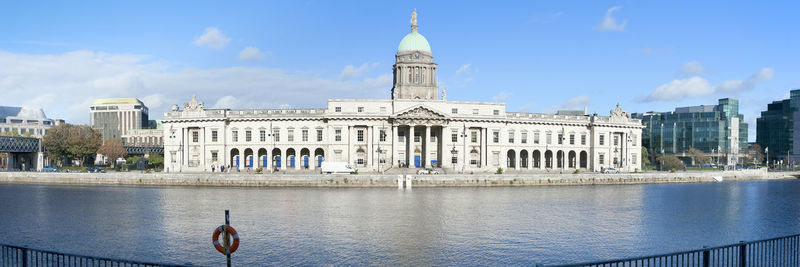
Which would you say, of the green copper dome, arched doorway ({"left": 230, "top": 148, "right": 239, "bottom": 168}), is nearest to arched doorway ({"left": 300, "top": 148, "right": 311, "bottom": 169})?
arched doorway ({"left": 230, "top": 148, "right": 239, "bottom": 168})

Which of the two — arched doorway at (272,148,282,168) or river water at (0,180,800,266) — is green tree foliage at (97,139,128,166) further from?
river water at (0,180,800,266)

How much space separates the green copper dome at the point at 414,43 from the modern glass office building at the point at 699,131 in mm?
78444

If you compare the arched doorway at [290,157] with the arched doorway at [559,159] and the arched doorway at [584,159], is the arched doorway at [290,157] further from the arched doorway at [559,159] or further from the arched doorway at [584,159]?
the arched doorway at [584,159]

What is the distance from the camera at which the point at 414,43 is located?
10600 cm

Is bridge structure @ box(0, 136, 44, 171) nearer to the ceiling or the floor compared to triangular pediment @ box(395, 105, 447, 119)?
nearer to the floor

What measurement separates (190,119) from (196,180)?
2652cm

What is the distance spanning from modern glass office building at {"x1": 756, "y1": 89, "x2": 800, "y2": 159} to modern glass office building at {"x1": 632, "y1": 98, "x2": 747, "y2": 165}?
7.24 meters

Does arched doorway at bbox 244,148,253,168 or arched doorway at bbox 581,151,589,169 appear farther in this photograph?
arched doorway at bbox 581,151,589,169

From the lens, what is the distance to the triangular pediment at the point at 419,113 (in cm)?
8838

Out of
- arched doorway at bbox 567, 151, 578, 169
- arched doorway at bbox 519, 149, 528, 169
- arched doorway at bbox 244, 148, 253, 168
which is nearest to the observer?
arched doorway at bbox 244, 148, 253, 168

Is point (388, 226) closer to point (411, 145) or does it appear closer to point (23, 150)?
point (411, 145)

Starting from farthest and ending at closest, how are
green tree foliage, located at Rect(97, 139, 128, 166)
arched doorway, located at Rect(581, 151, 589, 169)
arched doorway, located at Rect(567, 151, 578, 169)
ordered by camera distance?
green tree foliage, located at Rect(97, 139, 128, 166) → arched doorway, located at Rect(581, 151, 589, 169) → arched doorway, located at Rect(567, 151, 578, 169)

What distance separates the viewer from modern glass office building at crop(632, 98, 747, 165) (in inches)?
6147

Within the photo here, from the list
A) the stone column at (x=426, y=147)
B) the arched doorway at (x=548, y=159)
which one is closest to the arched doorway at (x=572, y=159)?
the arched doorway at (x=548, y=159)
